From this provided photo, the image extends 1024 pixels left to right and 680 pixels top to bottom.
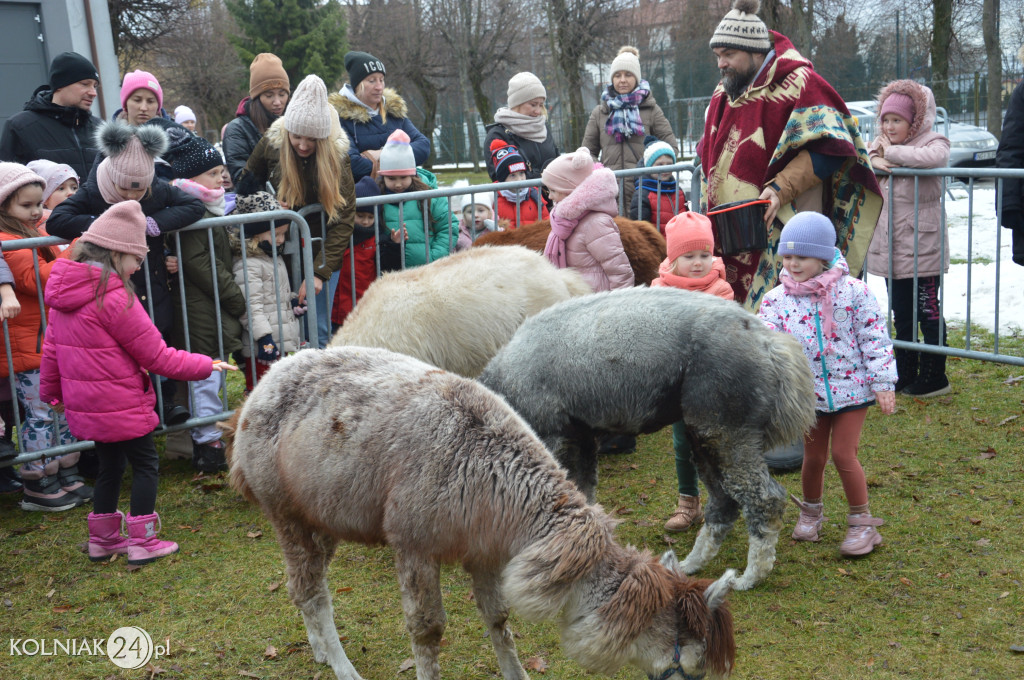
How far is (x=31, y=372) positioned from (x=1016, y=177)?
623cm

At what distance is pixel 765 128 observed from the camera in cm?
513

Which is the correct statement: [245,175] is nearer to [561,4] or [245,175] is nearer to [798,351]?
[798,351]

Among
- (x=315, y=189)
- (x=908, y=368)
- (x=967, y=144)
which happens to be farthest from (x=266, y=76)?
(x=967, y=144)

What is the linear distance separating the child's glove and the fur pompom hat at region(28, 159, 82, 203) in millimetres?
1544

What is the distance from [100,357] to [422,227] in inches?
112

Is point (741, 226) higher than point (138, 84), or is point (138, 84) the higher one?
point (138, 84)

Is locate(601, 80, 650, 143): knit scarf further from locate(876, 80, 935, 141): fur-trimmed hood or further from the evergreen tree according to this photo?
the evergreen tree

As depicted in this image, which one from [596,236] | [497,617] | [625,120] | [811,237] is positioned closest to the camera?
[497,617]

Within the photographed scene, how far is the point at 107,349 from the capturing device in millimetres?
4434

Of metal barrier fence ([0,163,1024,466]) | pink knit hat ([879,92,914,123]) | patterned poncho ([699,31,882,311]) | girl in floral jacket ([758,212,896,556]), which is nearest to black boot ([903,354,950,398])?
metal barrier fence ([0,163,1024,466])

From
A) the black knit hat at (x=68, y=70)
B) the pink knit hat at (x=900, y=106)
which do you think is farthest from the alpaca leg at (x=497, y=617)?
the pink knit hat at (x=900, y=106)

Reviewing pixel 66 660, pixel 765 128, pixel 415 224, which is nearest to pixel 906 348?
pixel 765 128

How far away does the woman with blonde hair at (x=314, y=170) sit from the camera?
584cm

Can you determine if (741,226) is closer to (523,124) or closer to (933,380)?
(933,380)
